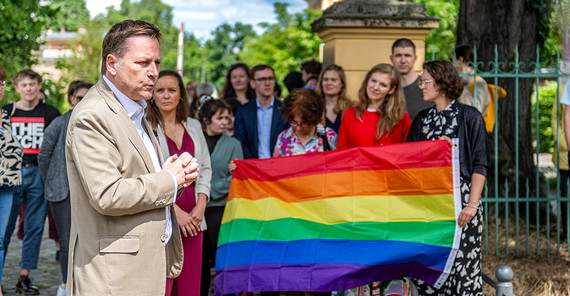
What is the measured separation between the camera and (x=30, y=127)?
735 cm

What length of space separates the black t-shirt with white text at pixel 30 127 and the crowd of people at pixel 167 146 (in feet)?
0.04

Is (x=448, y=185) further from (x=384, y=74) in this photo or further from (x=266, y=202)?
(x=266, y=202)

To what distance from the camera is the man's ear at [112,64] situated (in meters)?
2.88

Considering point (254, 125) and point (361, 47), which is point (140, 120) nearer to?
point (254, 125)

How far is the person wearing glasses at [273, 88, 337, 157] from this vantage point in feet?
18.8

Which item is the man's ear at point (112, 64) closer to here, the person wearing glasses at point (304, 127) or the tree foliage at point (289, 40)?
the person wearing glasses at point (304, 127)

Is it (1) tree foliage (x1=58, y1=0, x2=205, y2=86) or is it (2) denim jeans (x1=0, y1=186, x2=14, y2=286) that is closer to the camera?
(2) denim jeans (x1=0, y1=186, x2=14, y2=286)

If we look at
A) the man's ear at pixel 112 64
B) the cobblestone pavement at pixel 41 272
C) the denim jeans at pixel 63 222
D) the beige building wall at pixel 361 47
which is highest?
the beige building wall at pixel 361 47

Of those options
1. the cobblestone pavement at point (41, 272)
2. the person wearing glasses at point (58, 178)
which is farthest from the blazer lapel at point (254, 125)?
the cobblestone pavement at point (41, 272)

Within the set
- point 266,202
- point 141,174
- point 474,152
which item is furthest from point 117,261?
point 474,152

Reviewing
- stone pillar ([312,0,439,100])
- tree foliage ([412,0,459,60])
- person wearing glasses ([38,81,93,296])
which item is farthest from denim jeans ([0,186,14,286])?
tree foliage ([412,0,459,60])

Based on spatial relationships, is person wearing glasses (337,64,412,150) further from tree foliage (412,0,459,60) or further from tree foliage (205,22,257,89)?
tree foliage (205,22,257,89)

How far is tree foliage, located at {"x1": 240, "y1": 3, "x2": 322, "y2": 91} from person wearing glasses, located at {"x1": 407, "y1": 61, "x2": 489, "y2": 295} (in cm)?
2688

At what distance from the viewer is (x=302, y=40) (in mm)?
33031
